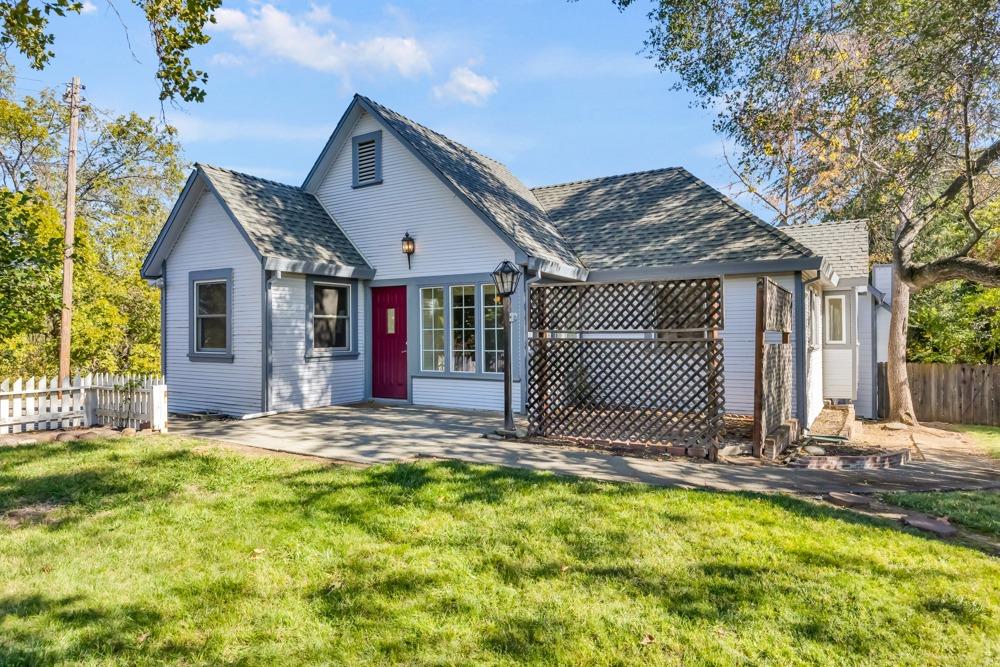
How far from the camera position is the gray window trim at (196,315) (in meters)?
10.4

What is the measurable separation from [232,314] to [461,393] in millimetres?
4477

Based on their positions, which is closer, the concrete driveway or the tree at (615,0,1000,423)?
the concrete driveway

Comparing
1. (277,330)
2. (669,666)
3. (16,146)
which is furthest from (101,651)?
(16,146)

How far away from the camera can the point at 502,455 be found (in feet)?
22.6

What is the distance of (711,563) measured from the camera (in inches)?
149

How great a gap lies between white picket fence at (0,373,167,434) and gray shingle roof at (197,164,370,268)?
2910mm

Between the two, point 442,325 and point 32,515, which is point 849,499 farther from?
point 442,325

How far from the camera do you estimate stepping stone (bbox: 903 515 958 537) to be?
171 inches

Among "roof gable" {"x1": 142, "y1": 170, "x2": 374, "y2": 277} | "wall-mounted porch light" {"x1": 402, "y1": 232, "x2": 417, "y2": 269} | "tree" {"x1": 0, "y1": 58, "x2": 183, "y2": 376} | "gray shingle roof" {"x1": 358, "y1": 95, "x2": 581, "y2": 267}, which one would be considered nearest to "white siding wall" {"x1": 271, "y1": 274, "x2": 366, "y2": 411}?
"roof gable" {"x1": 142, "y1": 170, "x2": 374, "y2": 277}

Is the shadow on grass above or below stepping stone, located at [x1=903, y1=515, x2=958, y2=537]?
below

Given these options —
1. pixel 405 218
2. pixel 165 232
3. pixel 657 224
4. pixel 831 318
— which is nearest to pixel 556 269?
pixel 657 224

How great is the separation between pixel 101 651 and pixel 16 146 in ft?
81.4

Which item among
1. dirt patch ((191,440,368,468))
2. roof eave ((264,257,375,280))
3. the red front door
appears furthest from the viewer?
the red front door

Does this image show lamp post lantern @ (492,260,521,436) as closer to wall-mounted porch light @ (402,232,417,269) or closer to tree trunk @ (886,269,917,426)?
wall-mounted porch light @ (402,232,417,269)
